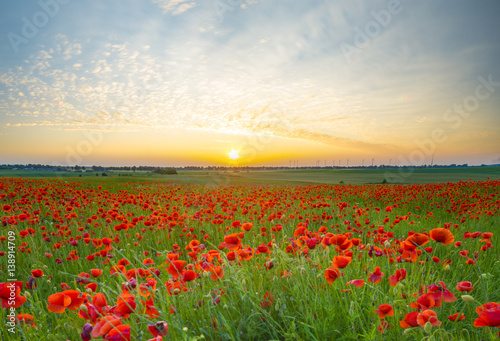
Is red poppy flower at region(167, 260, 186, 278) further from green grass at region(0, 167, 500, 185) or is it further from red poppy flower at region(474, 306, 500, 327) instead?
green grass at region(0, 167, 500, 185)

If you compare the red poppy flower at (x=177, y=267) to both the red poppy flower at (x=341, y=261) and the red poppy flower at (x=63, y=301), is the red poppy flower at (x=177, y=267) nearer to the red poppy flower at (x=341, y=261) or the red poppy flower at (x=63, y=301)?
the red poppy flower at (x=63, y=301)

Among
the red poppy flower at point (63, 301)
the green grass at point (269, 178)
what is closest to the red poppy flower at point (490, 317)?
the red poppy flower at point (63, 301)

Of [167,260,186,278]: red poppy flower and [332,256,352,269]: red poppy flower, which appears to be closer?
[332,256,352,269]: red poppy flower

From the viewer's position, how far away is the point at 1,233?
5.58 meters

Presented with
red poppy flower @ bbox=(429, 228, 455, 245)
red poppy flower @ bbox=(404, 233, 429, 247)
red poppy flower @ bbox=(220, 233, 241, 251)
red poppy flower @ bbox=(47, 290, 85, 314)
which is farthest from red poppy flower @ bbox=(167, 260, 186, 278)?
red poppy flower @ bbox=(429, 228, 455, 245)

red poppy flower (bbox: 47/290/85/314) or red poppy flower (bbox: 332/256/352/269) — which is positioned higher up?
red poppy flower (bbox: 332/256/352/269)

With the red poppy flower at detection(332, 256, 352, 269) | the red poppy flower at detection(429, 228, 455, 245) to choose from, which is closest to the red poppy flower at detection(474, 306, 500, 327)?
the red poppy flower at detection(332, 256, 352, 269)

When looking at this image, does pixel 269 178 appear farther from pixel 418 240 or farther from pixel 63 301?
pixel 63 301

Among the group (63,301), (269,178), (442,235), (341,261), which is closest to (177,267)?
(63,301)

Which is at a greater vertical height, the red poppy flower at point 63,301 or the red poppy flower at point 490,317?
the red poppy flower at point 490,317

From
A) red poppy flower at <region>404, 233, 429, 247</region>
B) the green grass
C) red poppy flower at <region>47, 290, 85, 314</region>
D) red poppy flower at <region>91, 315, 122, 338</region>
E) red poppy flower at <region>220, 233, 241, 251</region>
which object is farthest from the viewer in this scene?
the green grass

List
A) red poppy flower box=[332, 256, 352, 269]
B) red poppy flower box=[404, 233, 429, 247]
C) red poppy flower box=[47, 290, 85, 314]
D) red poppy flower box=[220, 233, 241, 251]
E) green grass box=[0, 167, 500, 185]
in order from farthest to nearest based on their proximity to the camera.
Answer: green grass box=[0, 167, 500, 185], red poppy flower box=[220, 233, 241, 251], red poppy flower box=[404, 233, 429, 247], red poppy flower box=[332, 256, 352, 269], red poppy flower box=[47, 290, 85, 314]

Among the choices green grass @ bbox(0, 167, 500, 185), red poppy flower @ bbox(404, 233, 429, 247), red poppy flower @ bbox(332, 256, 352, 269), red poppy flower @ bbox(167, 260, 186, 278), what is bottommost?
green grass @ bbox(0, 167, 500, 185)

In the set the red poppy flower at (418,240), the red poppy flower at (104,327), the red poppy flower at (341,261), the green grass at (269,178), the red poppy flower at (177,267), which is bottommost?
the green grass at (269,178)
